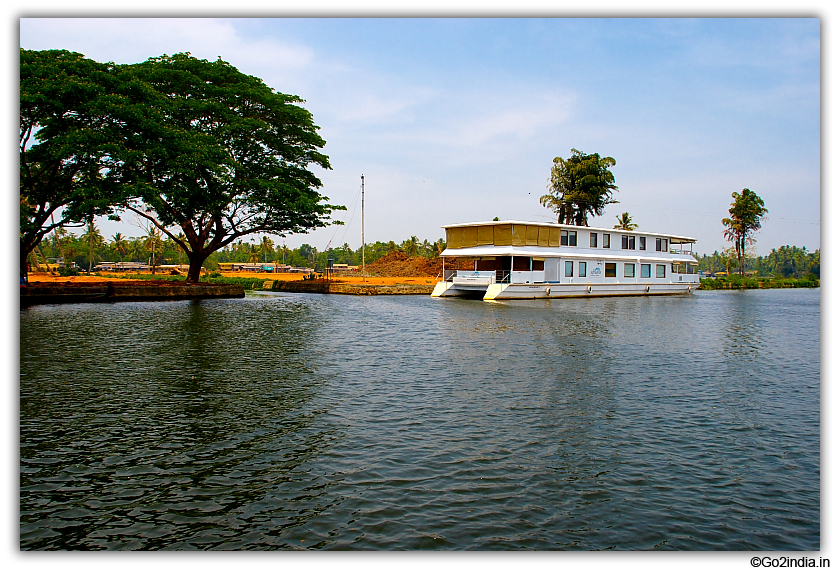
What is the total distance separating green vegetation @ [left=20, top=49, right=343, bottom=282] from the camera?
31.5m

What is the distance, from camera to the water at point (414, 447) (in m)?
6.30

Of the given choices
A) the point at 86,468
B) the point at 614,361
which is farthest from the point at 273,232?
the point at 86,468

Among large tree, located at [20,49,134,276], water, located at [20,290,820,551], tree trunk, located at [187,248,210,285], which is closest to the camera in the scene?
water, located at [20,290,820,551]

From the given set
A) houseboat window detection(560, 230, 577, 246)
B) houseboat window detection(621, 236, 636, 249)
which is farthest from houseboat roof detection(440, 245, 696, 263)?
houseboat window detection(560, 230, 577, 246)

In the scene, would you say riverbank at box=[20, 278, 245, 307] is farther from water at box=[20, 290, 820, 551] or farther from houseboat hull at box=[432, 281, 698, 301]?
houseboat hull at box=[432, 281, 698, 301]

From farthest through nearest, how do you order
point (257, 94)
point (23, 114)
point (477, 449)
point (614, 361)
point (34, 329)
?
point (257, 94) < point (23, 114) < point (34, 329) < point (614, 361) < point (477, 449)

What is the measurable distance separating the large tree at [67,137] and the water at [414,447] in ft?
55.2

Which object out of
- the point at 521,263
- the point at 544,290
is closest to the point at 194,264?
the point at 521,263

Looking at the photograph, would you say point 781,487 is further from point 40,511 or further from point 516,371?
point 40,511

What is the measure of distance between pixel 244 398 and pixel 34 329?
15288 millimetres

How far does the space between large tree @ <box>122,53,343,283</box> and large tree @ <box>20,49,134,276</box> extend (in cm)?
207

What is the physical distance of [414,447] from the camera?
8859 mm

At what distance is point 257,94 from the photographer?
1721 inches

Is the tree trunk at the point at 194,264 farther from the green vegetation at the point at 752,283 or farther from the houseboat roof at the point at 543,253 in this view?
the green vegetation at the point at 752,283
